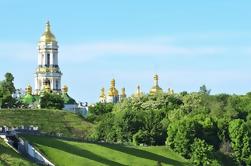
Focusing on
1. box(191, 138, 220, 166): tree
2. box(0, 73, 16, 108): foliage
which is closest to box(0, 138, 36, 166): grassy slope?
box(191, 138, 220, 166): tree

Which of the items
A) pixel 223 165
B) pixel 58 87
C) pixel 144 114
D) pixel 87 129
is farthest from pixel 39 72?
pixel 223 165

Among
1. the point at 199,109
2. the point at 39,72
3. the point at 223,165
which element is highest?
the point at 39,72

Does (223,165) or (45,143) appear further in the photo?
(223,165)

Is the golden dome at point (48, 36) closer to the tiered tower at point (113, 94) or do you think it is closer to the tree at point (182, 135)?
the tiered tower at point (113, 94)

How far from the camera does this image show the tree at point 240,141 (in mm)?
80250

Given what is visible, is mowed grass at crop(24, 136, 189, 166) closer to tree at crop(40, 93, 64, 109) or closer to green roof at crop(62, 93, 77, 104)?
tree at crop(40, 93, 64, 109)

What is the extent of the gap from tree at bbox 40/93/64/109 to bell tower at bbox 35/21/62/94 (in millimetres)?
32895

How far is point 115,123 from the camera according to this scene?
8450 centimetres

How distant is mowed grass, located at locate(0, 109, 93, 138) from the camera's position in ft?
314

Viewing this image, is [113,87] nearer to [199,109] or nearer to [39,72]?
[39,72]

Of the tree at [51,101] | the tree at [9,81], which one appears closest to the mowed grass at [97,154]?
the tree at [9,81]

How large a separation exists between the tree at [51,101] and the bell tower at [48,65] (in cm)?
3289

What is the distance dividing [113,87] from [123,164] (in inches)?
3729

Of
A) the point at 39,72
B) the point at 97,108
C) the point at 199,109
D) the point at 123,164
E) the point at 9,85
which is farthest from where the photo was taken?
the point at 39,72
